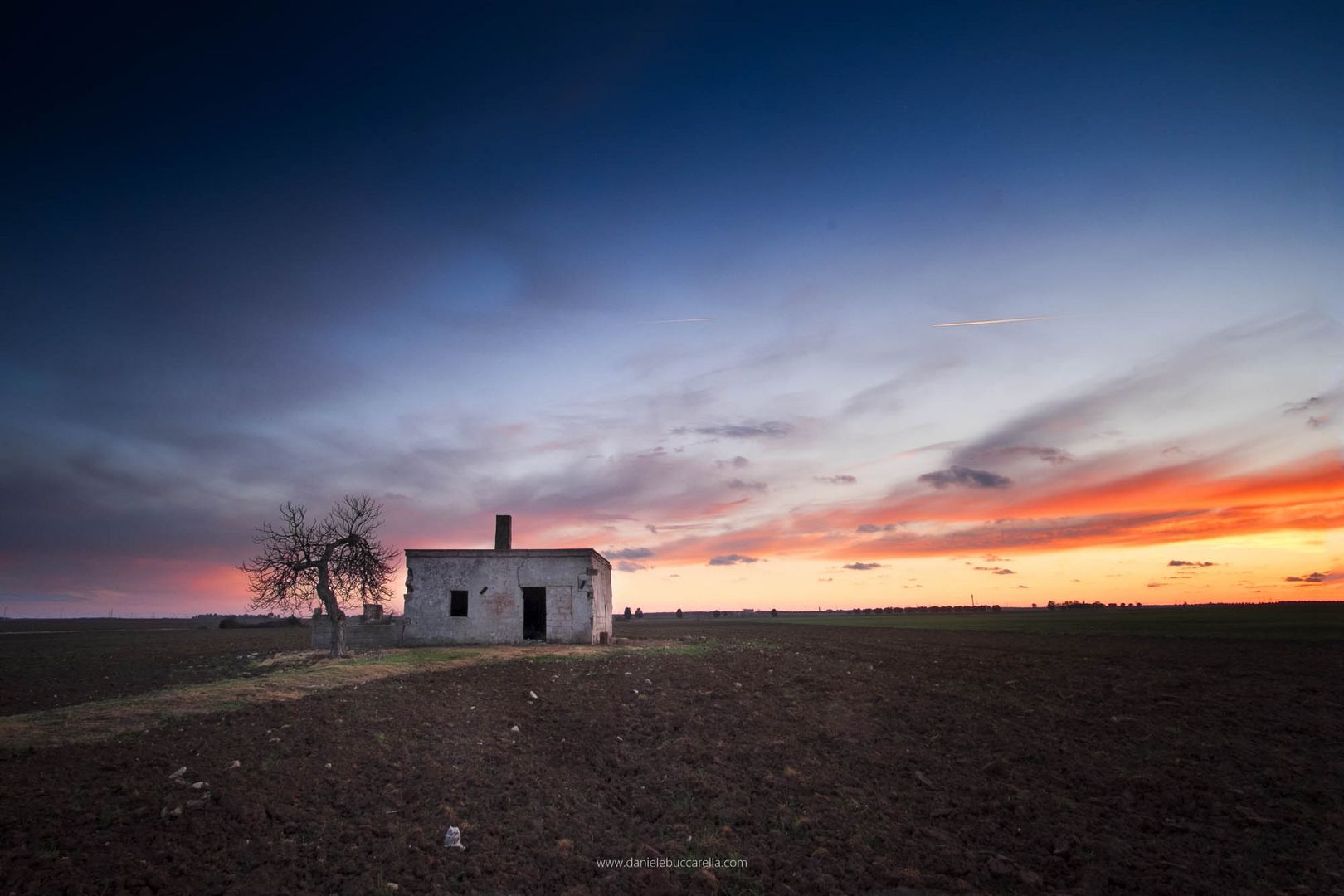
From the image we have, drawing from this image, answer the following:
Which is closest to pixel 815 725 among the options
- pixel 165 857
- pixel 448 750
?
pixel 448 750

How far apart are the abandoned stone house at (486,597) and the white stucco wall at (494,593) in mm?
36

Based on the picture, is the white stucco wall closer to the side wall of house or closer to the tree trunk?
the side wall of house

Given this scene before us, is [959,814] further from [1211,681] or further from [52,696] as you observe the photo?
[52,696]

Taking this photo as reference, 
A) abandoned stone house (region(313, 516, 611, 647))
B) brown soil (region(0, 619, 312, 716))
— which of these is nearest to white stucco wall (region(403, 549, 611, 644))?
abandoned stone house (region(313, 516, 611, 647))

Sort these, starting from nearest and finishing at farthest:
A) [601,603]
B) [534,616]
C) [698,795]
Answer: [698,795], [601,603], [534,616]

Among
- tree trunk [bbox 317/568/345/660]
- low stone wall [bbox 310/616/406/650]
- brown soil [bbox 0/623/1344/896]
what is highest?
tree trunk [bbox 317/568/345/660]

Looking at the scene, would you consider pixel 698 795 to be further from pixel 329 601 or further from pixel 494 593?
pixel 494 593

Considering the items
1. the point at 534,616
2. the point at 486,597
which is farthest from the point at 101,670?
the point at 534,616

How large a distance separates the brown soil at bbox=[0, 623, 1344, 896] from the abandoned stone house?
34.9 ft

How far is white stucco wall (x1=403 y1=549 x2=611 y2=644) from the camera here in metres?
28.2

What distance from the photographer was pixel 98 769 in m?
9.27

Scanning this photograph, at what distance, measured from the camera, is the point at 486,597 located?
Answer: 28500 millimetres

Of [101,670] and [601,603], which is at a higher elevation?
[601,603]

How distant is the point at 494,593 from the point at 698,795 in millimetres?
19645
